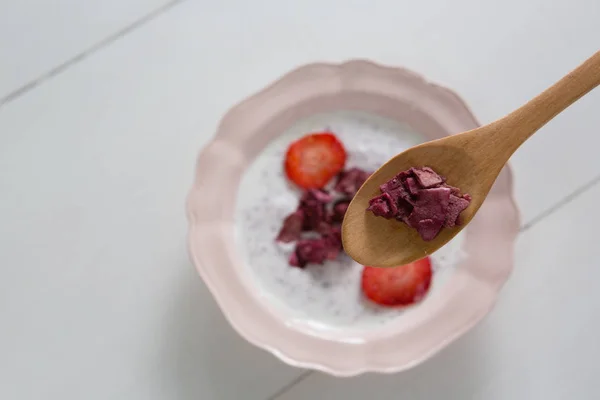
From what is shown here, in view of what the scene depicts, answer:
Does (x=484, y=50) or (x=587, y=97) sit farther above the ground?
(x=484, y=50)

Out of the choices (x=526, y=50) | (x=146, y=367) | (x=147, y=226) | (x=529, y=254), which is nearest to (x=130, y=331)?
(x=146, y=367)

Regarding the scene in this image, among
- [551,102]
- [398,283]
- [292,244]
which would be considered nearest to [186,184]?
[292,244]

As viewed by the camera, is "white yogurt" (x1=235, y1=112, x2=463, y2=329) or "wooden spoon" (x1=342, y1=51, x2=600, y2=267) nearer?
"wooden spoon" (x1=342, y1=51, x2=600, y2=267)

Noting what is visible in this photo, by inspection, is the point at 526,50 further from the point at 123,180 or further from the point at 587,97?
the point at 123,180

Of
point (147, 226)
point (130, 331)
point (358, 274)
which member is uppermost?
point (147, 226)

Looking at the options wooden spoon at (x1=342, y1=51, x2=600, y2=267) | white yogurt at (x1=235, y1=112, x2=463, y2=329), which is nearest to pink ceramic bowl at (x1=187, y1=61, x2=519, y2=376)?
white yogurt at (x1=235, y1=112, x2=463, y2=329)

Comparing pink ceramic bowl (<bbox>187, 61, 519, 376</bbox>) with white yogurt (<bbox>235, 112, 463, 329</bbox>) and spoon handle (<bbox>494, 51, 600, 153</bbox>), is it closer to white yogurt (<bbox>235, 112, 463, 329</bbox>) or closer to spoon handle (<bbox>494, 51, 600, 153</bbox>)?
white yogurt (<bbox>235, 112, 463, 329</bbox>)
